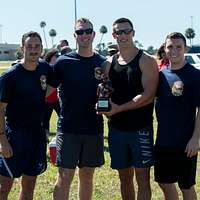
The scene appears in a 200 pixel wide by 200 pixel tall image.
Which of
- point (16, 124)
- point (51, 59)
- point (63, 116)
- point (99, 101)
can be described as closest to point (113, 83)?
point (99, 101)

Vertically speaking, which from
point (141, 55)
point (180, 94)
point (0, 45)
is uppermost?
point (141, 55)

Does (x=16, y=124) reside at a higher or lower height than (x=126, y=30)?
lower

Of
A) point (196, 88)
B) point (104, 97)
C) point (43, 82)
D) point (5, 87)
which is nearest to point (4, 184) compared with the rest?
point (5, 87)

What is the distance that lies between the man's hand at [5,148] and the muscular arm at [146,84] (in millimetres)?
1199

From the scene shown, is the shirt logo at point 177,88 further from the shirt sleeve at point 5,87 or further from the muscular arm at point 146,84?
the shirt sleeve at point 5,87

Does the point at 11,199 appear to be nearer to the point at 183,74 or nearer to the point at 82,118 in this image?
the point at 82,118

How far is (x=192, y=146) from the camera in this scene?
4.92 metres

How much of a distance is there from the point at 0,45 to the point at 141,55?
5187 inches

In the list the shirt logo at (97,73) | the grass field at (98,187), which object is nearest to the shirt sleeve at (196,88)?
the shirt logo at (97,73)

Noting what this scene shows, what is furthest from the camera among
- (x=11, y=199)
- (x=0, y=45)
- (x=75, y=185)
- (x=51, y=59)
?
(x=0, y=45)

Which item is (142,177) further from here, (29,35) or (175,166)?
(29,35)

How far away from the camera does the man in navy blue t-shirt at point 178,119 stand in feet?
16.2

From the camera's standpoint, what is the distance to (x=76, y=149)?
5488 millimetres

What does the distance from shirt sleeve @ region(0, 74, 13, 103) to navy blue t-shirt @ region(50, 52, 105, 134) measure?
55 cm
